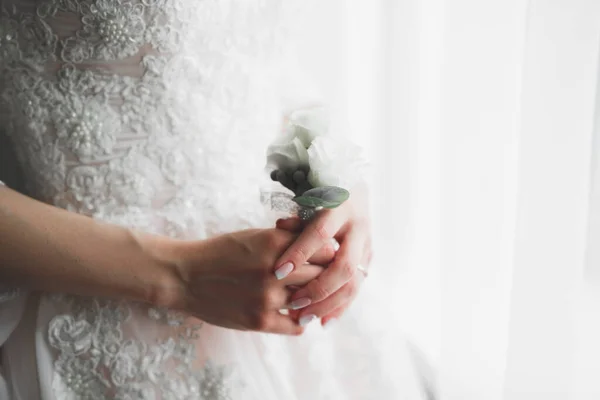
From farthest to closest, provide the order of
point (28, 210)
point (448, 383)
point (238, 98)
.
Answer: point (448, 383), point (238, 98), point (28, 210)

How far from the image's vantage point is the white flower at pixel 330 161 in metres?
0.67

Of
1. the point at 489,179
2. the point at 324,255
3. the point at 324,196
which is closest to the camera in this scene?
the point at 324,196

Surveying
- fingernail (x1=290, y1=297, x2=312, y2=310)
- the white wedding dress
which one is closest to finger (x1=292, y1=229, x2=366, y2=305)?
fingernail (x1=290, y1=297, x2=312, y2=310)

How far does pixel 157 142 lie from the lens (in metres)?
0.80

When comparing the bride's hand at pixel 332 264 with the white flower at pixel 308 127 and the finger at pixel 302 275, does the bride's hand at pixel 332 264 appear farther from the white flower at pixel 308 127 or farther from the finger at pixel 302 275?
the white flower at pixel 308 127

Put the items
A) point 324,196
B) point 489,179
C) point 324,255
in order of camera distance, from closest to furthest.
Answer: point 324,196 < point 324,255 < point 489,179

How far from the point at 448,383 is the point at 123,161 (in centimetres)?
71

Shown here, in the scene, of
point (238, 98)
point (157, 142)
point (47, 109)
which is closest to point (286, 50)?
point (238, 98)

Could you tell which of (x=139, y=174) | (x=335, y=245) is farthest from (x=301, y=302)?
(x=139, y=174)

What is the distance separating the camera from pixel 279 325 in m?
0.74

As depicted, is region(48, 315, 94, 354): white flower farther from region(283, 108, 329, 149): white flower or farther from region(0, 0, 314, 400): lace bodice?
region(283, 108, 329, 149): white flower

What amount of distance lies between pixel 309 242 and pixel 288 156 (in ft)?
0.39

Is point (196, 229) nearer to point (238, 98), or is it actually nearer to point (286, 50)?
point (238, 98)

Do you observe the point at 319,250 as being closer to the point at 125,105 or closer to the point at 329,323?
the point at 329,323
